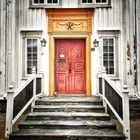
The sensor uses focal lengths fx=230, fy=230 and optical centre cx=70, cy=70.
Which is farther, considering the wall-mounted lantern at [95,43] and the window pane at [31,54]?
the window pane at [31,54]

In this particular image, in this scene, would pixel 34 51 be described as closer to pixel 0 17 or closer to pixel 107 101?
pixel 0 17

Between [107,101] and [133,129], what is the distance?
1611mm

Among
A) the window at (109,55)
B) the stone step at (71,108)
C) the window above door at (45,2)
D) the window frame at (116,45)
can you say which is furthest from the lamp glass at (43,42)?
the stone step at (71,108)

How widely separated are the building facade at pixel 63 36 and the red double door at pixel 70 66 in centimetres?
4

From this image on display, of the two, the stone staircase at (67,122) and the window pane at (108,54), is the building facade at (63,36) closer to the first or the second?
the window pane at (108,54)

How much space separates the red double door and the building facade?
0.04 meters

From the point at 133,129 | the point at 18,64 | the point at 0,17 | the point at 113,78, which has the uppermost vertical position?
the point at 0,17

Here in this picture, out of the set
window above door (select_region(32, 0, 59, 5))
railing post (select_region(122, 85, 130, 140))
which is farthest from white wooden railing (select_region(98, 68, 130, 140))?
window above door (select_region(32, 0, 59, 5))

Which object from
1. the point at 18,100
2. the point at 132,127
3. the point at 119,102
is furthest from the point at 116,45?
the point at 18,100

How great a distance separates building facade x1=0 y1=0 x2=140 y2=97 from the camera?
Answer: 9.44m

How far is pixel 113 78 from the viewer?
31.6 ft

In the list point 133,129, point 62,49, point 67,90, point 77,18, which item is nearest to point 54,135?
point 133,129

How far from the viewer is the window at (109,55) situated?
9758 millimetres

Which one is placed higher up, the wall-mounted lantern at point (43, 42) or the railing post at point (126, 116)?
the wall-mounted lantern at point (43, 42)
